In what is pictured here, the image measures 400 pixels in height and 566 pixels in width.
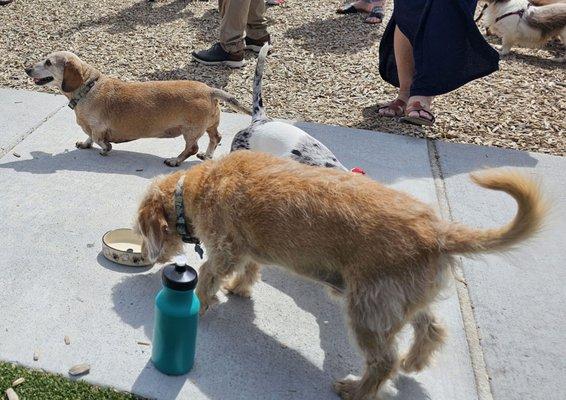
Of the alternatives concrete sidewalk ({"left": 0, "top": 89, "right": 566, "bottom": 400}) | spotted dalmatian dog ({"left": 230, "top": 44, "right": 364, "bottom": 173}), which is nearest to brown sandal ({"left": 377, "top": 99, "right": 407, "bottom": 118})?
concrete sidewalk ({"left": 0, "top": 89, "right": 566, "bottom": 400})

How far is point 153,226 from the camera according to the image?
3.16 m

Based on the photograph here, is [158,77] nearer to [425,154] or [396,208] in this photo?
[425,154]

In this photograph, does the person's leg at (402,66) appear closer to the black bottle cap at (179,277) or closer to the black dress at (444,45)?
the black dress at (444,45)

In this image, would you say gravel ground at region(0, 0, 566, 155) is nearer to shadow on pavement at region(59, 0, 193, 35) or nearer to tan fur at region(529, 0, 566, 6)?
shadow on pavement at region(59, 0, 193, 35)

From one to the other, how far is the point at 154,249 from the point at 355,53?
207 inches

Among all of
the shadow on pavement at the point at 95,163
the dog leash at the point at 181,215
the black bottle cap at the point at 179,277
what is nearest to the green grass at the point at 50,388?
the black bottle cap at the point at 179,277

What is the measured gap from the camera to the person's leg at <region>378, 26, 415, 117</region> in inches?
234

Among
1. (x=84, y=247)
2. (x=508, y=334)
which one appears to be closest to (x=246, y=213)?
(x=84, y=247)

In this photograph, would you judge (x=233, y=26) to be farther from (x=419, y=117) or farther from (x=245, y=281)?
(x=245, y=281)

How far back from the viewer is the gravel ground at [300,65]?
608cm

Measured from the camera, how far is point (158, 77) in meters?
6.77

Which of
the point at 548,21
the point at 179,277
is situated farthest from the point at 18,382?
the point at 548,21

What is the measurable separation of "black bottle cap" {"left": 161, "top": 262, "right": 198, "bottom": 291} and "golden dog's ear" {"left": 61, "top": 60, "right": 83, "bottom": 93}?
3.05 metres

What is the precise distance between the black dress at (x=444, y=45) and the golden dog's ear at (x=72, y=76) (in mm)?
3114
